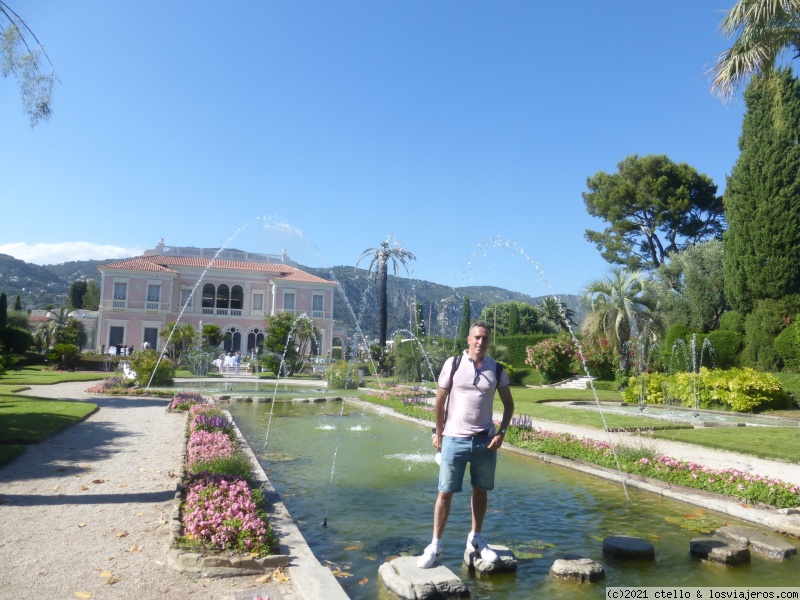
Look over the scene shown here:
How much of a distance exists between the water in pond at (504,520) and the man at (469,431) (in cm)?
56

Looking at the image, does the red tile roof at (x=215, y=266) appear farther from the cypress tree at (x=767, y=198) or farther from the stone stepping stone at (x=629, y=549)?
the stone stepping stone at (x=629, y=549)

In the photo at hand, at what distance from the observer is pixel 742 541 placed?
5.10 meters

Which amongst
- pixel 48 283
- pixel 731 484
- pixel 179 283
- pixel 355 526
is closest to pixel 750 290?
pixel 731 484

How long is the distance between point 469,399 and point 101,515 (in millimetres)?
3663

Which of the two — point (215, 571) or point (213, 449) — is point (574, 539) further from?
point (213, 449)

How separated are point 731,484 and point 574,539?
2.61 meters

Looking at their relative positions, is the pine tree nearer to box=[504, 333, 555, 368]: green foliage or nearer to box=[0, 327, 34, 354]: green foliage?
box=[504, 333, 555, 368]: green foliage

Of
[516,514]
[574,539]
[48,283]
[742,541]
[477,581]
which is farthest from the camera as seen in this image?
[48,283]

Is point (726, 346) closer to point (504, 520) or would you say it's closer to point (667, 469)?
point (667, 469)

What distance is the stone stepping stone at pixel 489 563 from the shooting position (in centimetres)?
445

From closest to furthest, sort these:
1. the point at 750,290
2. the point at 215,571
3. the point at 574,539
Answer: the point at 215,571
the point at 574,539
the point at 750,290

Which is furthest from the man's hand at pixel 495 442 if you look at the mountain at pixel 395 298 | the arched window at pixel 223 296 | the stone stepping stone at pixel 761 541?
the mountain at pixel 395 298

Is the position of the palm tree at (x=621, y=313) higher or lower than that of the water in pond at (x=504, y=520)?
higher

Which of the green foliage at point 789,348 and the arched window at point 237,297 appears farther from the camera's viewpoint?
the arched window at point 237,297
